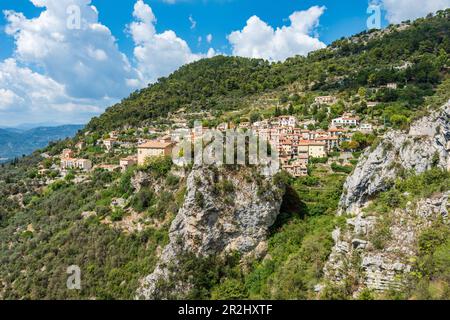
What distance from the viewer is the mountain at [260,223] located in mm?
17938

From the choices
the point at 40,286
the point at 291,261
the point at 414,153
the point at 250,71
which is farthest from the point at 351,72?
the point at 40,286

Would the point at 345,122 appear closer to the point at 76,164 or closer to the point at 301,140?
the point at 301,140

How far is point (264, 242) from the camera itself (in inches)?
990

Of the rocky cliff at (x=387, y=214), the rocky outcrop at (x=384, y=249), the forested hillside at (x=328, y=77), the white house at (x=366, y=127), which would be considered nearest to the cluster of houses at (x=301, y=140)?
the white house at (x=366, y=127)

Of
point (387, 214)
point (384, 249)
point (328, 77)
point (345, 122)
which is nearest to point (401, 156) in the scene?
point (387, 214)

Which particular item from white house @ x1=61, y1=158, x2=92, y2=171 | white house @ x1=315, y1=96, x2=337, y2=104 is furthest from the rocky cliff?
white house @ x1=61, y1=158, x2=92, y2=171

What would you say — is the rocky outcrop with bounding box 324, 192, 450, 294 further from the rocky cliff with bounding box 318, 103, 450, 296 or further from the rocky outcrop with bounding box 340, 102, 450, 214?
the rocky outcrop with bounding box 340, 102, 450, 214

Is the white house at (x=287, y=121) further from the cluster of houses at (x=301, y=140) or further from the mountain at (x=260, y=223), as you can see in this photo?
the mountain at (x=260, y=223)

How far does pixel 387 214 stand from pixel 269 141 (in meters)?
20.7

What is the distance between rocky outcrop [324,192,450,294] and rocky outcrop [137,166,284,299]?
6744 millimetres

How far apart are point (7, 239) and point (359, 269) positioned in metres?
37.7

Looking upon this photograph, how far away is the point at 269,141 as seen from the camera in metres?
39.0
